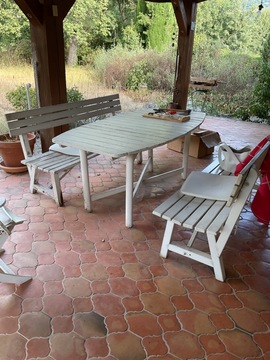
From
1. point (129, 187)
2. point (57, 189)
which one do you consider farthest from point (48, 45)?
point (129, 187)

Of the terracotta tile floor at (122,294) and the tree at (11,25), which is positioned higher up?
the tree at (11,25)

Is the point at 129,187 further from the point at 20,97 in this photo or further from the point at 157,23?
the point at 157,23

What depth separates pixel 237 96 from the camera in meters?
7.78

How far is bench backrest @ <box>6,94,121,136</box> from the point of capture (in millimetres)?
2912

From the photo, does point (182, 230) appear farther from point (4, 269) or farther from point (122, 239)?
point (4, 269)

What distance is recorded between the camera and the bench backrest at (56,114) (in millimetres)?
2912

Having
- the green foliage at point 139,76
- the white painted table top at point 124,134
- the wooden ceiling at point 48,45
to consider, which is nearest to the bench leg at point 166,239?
the white painted table top at point 124,134

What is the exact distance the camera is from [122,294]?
1.94 m

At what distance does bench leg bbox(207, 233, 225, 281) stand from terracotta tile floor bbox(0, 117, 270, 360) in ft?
0.19

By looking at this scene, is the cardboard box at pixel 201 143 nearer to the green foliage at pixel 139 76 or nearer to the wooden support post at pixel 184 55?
the wooden support post at pixel 184 55

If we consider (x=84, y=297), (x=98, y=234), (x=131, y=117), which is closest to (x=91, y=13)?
(x=131, y=117)

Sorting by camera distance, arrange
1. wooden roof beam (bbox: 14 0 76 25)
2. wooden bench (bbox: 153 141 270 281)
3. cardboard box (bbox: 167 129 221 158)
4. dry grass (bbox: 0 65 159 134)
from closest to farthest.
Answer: wooden bench (bbox: 153 141 270 281)
wooden roof beam (bbox: 14 0 76 25)
cardboard box (bbox: 167 129 221 158)
dry grass (bbox: 0 65 159 134)

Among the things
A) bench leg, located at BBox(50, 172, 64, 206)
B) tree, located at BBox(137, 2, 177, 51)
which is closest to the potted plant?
bench leg, located at BBox(50, 172, 64, 206)

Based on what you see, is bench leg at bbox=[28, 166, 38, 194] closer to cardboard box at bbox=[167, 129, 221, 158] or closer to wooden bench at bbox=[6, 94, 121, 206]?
wooden bench at bbox=[6, 94, 121, 206]
